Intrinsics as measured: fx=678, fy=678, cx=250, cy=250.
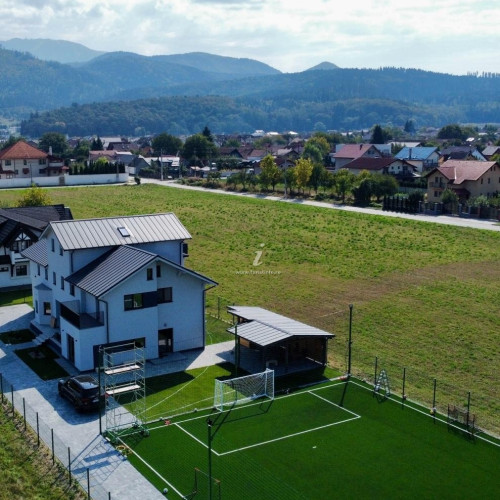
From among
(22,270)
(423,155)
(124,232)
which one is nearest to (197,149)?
(423,155)

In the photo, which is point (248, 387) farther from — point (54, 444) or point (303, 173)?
point (303, 173)

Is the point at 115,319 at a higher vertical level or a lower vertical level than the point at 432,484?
higher

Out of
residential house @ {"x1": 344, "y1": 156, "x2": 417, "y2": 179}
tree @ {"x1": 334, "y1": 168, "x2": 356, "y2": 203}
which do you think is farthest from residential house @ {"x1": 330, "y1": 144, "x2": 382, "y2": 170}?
tree @ {"x1": 334, "y1": 168, "x2": 356, "y2": 203}

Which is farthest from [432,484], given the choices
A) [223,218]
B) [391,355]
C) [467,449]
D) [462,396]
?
[223,218]

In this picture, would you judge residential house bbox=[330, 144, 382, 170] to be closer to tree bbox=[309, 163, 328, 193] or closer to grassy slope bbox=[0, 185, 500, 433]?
tree bbox=[309, 163, 328, 193]

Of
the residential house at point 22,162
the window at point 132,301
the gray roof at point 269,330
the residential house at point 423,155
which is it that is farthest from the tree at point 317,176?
the window at point 132,301

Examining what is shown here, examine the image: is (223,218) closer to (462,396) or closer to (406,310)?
(406,310)

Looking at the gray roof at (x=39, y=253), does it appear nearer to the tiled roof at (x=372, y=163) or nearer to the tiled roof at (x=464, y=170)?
the tiled roof at (x=464, y=170)
